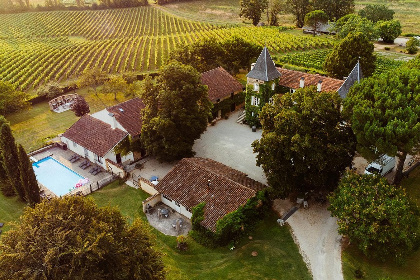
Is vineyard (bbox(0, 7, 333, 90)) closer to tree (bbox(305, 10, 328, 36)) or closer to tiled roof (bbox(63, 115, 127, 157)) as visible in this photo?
tree (bbox(305, 10, 328, 36))

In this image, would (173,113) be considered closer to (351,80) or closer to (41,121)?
(351,80)

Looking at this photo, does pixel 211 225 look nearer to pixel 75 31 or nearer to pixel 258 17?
pixel 258 17

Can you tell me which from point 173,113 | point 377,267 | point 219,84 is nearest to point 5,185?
point 173,113

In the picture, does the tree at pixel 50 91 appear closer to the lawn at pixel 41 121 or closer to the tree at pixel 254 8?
the lawn at pixel 41 121

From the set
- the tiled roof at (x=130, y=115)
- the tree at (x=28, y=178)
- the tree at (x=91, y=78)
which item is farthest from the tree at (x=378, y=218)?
the tree at (x=91, y=78)

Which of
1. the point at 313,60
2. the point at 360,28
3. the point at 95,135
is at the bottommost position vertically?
the point at 313,60

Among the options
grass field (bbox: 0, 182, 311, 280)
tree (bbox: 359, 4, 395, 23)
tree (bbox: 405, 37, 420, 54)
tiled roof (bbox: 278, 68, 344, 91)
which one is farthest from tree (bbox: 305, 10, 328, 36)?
grass field (bbox: 0, 182, 311, 280)
